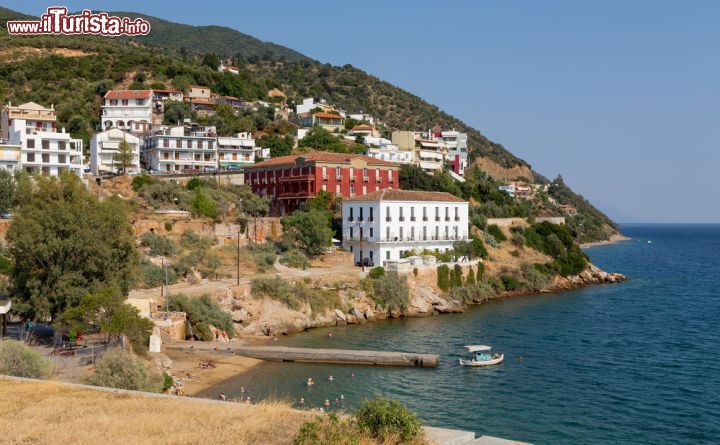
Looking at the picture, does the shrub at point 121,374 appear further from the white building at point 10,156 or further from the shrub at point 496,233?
the shrub at point 496,233

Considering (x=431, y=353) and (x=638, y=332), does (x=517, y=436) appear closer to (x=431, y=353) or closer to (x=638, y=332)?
(x=431, y=353)

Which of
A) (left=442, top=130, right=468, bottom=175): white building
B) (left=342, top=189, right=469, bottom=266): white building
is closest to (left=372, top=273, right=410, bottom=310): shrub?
(left=342, top=189, right=469, bottom=266): white building

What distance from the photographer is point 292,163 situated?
257 feet

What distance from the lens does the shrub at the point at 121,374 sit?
2464cm

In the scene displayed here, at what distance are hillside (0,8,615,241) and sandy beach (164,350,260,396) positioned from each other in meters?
56.5

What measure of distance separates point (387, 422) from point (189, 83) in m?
118

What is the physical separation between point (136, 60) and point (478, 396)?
4475 inches

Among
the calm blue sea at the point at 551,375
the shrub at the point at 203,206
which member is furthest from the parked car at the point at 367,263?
the shrub at the point at 203,206

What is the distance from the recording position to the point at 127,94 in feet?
353

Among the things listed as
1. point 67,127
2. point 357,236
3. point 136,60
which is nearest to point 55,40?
point 136,60

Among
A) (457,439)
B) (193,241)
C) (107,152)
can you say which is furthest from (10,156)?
(457,439)

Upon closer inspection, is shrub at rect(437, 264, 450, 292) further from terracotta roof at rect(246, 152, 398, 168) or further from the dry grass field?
the dry grass field

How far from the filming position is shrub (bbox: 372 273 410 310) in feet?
185

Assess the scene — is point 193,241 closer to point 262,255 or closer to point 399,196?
point 262,255
